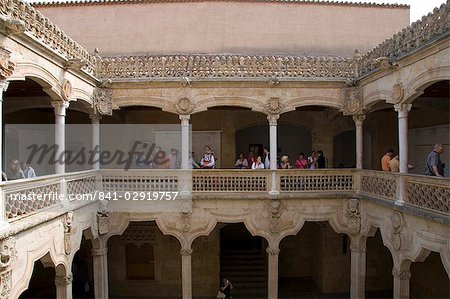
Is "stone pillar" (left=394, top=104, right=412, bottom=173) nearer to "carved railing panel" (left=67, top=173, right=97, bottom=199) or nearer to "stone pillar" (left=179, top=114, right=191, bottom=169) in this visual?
"stone pillar" (left=179, top=114, right=191, bottom=169)

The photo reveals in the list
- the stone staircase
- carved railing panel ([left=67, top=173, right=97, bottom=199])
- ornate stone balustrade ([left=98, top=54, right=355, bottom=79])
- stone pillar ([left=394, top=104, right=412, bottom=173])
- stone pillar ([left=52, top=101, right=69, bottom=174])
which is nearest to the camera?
stone pillar ([left=52, top=101, right=69, bottom=174])

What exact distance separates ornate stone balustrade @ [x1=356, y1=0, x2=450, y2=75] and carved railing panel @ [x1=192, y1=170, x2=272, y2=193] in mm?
3785

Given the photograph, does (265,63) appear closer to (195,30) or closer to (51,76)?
(195,30)

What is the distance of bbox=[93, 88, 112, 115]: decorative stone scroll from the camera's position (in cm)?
1145

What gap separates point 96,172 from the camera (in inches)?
455

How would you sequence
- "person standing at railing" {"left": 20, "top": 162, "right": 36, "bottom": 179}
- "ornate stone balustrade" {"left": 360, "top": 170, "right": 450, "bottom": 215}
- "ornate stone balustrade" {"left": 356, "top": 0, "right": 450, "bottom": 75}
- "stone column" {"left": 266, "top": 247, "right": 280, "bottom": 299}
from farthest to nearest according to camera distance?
"stone column" {"left": 266, "top": 247, "right": 280, "bottom": 299}
"person standing at railing" {"left": 20, "top": 162, "right": 36, "bottom": 179}
"ornate stone balustrade" {"left": 360, "top": 170, "right": 450, "bottom": 215}
"ornate stone balustrade" {"left": 356, "top": 0, "right": 450, "bottom": 75}

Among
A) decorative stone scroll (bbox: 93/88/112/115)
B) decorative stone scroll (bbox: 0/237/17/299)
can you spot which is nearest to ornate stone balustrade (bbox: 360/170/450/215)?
decorative stone scroll (bbox: 93/88/112/115)

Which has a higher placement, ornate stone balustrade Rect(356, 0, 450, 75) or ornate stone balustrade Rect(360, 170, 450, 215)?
ornate stone balustrade Rect(356, 0, 450, 75)

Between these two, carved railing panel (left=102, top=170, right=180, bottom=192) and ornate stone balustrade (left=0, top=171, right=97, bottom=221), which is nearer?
ornate stone balustrade (left=0, top=171, right=97, bottom=221)

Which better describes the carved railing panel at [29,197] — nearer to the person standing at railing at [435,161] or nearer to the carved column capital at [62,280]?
the carved column capital at [62,280]

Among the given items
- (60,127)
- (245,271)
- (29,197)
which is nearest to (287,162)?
(245,271)

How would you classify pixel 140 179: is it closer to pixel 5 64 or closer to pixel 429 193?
pixel 5 64

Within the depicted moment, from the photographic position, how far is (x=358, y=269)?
1175 cm

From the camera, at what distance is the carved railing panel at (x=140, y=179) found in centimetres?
1164
